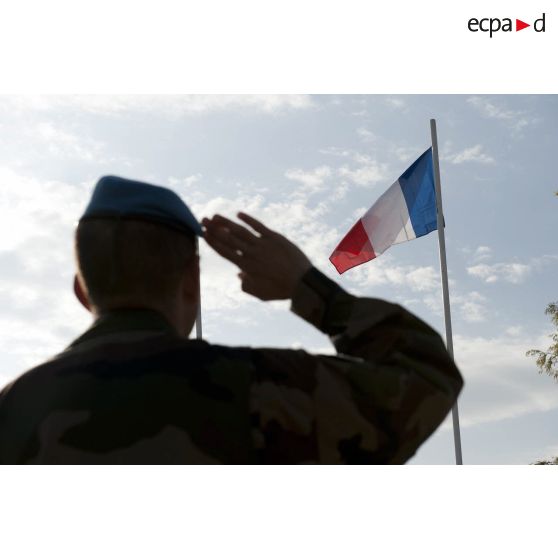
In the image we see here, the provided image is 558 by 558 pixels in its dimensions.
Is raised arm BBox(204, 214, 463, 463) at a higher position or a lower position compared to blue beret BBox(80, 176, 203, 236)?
lower

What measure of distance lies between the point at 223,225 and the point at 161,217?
6.6 inches

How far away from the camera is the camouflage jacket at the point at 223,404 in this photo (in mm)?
1699

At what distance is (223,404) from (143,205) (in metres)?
0.64

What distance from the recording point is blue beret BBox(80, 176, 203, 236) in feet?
6.75

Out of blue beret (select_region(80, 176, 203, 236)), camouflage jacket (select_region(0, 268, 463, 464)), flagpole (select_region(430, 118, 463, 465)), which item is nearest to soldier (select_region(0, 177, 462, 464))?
camouflage jacket (select_region(0, 268, 463, 464))

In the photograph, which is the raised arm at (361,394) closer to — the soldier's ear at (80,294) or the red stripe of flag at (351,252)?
the soldier's ear at (80,294)

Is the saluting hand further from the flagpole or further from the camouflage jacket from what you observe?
the flagpole

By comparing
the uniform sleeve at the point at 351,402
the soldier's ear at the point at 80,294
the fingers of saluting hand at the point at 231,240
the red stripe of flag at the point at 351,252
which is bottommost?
the uniform sleeve at the point at 351,402

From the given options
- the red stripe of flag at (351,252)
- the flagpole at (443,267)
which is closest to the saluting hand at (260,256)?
the red stripe of flag at (351,252)

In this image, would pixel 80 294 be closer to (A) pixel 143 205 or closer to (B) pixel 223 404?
(A) pixel 143 205

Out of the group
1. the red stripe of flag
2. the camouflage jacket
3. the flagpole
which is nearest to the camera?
the camouflage jacket

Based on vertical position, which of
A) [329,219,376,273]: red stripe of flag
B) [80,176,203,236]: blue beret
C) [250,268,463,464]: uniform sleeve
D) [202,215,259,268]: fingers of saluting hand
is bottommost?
[250,268,463,464]: uniform sleeve

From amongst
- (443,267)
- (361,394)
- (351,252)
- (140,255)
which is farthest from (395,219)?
(361,394)

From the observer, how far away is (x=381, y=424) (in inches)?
69.0
